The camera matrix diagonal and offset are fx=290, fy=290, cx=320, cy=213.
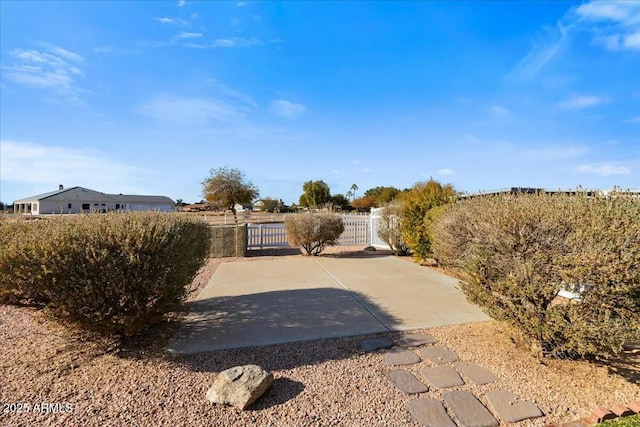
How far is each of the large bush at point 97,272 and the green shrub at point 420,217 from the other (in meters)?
6.73

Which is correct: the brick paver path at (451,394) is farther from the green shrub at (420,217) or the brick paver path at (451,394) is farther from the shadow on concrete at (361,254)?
the shadow on concrete at (361,254)

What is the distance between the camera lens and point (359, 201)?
5622cm

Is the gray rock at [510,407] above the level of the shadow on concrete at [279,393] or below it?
below

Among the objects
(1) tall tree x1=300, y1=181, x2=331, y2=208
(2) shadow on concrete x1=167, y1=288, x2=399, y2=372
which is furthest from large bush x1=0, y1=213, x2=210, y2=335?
(1) tall tree x1=300, y1=181, x2=331, y2=208

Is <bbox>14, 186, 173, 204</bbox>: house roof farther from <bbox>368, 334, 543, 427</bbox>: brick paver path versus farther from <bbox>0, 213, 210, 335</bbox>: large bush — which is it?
<bbox>368, 334, 543, 427</bbox>: brick paver path

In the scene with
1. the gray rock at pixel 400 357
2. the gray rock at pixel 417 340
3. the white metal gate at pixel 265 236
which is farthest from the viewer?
the white metal gate at pixel 265 236

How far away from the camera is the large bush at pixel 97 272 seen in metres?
2.74

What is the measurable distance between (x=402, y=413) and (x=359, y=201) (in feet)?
179

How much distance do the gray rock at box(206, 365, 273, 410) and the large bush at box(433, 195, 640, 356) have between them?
103 inches

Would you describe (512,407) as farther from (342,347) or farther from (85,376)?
(85,376)

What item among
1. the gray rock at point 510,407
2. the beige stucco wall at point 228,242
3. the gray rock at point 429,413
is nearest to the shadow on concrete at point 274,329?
the gray rock at point 429,413

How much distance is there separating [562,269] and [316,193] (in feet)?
160

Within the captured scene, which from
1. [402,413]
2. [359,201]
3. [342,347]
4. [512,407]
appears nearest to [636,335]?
[512,407]

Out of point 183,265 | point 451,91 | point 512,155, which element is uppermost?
point 451,91
